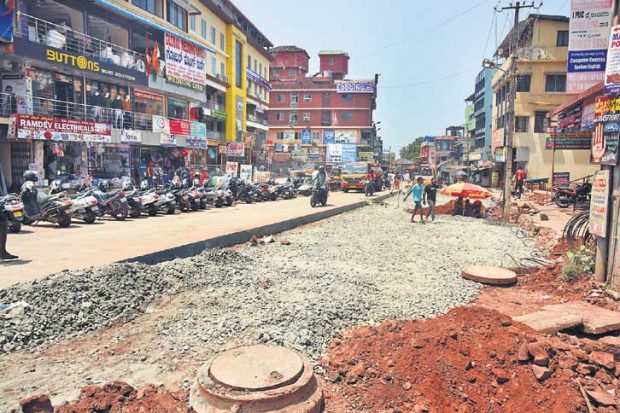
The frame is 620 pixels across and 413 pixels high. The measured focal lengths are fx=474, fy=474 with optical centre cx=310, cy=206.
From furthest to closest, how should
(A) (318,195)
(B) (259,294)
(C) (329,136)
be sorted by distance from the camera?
(C) (329,136) → (A) (318,195) → (B) (259,294)

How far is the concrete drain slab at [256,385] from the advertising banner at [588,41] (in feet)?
41.3

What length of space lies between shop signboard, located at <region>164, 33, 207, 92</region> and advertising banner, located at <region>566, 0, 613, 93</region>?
24.5 metres

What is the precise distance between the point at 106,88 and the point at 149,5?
7.98 metres

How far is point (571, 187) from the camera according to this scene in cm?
2053

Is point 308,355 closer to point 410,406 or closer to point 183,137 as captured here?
point 410,406

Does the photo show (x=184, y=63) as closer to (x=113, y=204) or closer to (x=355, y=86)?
(x=113, y=204)

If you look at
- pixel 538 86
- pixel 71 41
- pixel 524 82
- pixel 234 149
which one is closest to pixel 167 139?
pixel 71 41

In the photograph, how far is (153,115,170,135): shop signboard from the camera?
27.6 metres

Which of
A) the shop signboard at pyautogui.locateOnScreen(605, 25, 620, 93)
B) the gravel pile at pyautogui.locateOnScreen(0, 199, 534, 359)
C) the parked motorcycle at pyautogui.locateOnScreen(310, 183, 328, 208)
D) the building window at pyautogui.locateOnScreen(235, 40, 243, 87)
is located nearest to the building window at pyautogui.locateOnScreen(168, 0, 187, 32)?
the building window at pyautogui.locateOnScreen(235, 40, 243, 87)

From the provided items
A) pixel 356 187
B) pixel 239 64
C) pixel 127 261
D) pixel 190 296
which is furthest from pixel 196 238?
pixel 239 64

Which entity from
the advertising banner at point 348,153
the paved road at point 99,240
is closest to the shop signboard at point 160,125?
the paved road at point 99,240

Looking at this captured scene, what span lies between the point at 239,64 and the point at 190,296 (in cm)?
4455

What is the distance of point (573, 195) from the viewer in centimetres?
1978

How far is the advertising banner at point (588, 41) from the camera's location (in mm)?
12703
